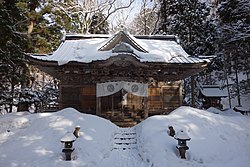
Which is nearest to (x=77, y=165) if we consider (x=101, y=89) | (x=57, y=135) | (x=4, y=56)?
(x=57, y=135)

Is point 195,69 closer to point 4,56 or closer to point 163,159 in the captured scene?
point 163,159

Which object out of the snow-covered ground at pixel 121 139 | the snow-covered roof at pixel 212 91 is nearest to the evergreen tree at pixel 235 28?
the snow-covered roof at pixel 212 91

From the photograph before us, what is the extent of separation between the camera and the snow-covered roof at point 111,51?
38.2 feet

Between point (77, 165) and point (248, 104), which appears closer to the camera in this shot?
point (77, 165)

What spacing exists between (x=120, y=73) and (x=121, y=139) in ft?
13.3

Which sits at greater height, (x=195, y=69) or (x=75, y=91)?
(x=195, y=69)

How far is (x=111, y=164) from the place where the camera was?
23.6 ft

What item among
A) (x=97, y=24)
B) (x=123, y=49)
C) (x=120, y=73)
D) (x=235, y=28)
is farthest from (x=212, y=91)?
(x=97, y=24)

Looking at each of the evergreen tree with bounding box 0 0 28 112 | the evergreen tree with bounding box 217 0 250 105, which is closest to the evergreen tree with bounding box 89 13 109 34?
the evergreen tree with bounding box 0 0 28 112

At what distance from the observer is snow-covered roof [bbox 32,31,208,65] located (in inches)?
459

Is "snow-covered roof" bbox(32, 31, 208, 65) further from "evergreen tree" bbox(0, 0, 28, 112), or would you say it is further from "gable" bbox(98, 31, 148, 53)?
"evergreen tree" bbox(0, 0, 28, 112)

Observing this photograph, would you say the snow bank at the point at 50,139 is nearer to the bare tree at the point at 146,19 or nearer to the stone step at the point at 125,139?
the stone step at the point at 125,139

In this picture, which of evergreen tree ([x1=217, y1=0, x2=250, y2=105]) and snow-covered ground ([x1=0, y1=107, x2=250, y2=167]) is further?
evergreen tree ([x1=217, y1=0, x2=250, y2=105])

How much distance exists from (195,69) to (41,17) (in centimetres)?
1197
